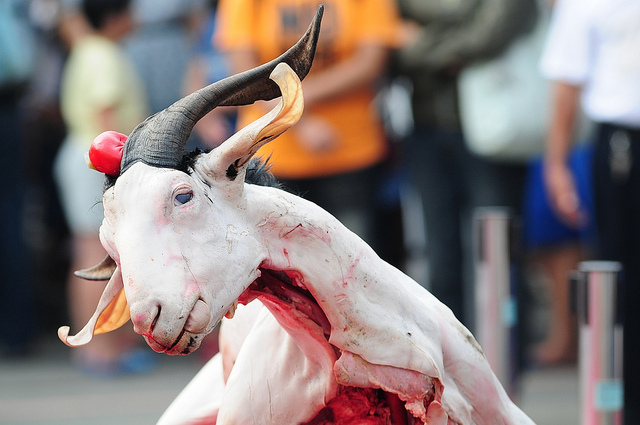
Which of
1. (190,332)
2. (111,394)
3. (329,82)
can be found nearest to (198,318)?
(190,332)

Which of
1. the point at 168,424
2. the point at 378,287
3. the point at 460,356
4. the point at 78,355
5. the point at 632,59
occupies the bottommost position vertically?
the point at 78,355

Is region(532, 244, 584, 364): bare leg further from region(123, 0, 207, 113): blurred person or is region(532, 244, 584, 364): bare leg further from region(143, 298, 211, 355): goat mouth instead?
region(143, 298, 211, 355): goat mouth

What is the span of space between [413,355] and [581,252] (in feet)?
14.7

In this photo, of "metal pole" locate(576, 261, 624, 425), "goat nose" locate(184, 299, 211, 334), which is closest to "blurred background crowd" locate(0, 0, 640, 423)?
"metal pole" locate(576, 261, 624, 425)

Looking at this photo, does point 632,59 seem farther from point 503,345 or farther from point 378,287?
point 378,287

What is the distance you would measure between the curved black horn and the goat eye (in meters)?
0.08

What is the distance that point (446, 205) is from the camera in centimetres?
564

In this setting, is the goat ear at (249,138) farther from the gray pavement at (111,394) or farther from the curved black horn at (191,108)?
the gray pavement at (111,394)

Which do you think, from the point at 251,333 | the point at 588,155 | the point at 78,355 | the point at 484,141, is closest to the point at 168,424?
the point at 251,333

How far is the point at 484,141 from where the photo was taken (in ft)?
17.1

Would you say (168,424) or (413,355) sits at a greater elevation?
(413,355)

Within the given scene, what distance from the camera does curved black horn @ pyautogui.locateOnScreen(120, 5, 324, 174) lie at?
2.18 m

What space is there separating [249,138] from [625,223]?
Answer: 2725 mm

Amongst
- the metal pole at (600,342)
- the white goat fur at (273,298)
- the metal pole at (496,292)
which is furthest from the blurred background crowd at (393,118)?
the white goat fur at (273,298)
